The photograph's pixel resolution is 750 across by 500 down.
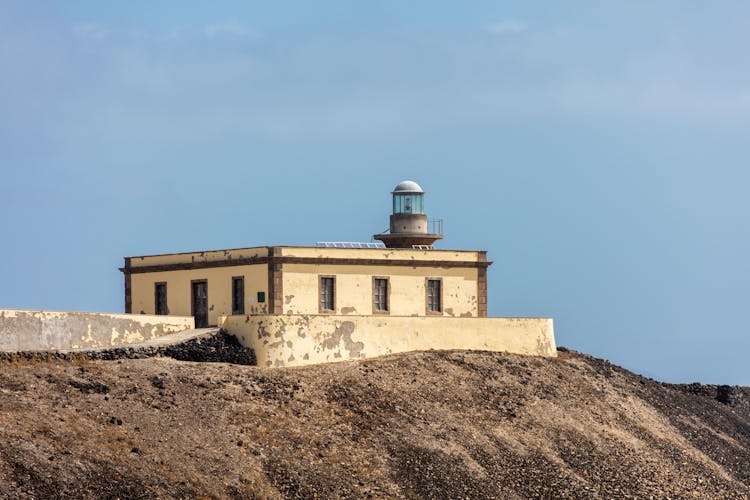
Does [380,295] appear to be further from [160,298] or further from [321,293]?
[160,298]

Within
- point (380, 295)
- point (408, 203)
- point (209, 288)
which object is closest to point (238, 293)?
point (209, 288)

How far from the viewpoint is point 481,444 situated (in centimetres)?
4838

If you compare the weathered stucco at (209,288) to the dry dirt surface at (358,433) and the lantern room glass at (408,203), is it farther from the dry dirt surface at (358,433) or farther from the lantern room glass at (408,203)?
the lantern room glass at (408,203)

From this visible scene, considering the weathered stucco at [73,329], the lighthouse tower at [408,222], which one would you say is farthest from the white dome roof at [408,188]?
the weathered stucco at [73,329]

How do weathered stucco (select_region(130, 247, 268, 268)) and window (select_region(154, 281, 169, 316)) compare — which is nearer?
weathered stucco (select_region(130, 247, 268, 268))

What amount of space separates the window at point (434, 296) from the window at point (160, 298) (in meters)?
10.6

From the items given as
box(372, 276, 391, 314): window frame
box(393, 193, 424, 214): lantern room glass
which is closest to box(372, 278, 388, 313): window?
box(372, 276, 391, 314): window frame

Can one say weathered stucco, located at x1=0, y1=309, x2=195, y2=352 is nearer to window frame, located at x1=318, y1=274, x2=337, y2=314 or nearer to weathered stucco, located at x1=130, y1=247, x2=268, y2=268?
weathered stucco, located at x1=130, y1=247, x2=268, y2=268

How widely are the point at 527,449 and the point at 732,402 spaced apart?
22.3m

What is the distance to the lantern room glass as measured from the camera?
6400 centimetres

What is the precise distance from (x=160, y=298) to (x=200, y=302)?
7.85ft

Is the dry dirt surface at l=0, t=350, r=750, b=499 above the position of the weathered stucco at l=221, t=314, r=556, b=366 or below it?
below

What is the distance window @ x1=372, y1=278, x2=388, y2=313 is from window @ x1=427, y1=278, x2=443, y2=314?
1944mm

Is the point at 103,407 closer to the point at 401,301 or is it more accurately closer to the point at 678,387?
the point at 401,301
